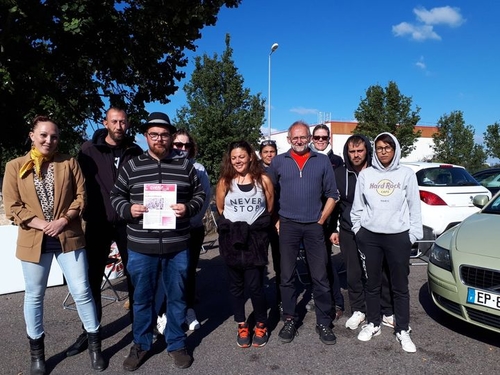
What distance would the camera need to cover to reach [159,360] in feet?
10.8

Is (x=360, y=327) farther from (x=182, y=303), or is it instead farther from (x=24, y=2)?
(x=24, y=2)

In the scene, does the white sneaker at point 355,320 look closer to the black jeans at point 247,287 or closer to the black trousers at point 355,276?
the black trousers at point 355,276

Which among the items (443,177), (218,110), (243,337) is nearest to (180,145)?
(243,337)

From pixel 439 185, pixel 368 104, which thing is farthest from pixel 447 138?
pixel 439 185

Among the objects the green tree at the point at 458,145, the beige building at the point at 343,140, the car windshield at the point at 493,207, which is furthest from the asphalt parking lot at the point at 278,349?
the beige building at the point at 343,140

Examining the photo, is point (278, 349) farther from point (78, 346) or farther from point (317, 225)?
point (78, 346)

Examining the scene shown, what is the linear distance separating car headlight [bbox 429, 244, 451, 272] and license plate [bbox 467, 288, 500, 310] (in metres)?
0.35

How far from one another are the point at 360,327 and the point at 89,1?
7859 millimetres

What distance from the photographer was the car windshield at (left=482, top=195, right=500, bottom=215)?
447cm

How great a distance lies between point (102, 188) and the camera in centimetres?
345

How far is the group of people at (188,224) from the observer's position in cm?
303

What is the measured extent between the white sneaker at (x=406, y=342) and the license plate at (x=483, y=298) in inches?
24.0

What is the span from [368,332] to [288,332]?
749mm

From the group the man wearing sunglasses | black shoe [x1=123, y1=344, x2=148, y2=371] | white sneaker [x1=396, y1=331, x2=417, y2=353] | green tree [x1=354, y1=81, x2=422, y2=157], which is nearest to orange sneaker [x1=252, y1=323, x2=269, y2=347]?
black shoe [x1=123, y1=344, x2=148, y2=371]
